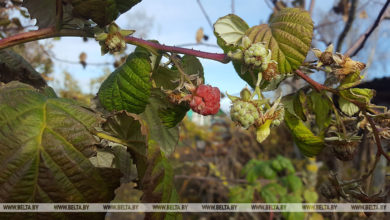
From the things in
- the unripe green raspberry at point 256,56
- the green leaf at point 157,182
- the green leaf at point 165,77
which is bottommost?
the green leaf at point 157,182

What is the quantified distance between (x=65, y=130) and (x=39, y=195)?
91 millimetres

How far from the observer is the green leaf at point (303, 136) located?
2.26 feet

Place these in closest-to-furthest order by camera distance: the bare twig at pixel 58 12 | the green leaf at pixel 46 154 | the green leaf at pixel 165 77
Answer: the green leaf at pixel 46 154
the bare twig at pixel 58 12
the green leaf at pixel 165 77

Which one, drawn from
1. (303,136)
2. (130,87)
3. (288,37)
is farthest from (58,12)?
(303,136)

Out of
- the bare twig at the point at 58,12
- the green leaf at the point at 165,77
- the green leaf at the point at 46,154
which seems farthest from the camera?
the green leaf at the point at 165,77

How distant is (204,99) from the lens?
1.75ft

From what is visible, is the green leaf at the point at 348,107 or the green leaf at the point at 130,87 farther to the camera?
the green leaf at the point at 348,107

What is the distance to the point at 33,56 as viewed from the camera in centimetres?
232

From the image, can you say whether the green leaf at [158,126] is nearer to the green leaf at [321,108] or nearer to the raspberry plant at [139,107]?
the raspberry plant at [139,107]

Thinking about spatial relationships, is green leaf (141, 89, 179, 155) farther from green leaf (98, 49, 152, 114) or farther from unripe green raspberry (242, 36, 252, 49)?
unripe green raspberry (242, 36, 252, 49)

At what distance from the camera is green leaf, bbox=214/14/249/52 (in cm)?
59

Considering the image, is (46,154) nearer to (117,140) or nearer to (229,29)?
(117,140)

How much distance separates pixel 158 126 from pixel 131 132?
20 cm

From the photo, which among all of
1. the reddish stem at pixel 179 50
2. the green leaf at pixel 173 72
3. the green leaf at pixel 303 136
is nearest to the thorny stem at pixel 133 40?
the reddish stem at pixel 179 50
